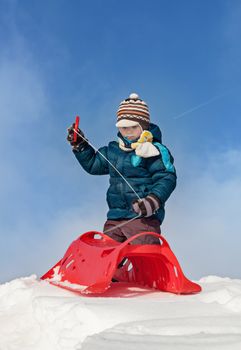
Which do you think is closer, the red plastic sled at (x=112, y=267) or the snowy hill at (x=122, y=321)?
the snowy hill at (x=122, y=321)

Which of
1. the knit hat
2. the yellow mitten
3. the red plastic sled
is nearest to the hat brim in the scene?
the knit hat

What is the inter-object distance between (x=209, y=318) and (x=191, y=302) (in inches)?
23.7

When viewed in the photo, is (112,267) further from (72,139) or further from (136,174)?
(72,139)

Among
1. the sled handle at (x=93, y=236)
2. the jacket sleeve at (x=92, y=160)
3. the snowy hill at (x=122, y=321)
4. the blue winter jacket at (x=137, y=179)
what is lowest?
the snowy hill at (x=122, y=321)

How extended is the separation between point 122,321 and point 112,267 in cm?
87

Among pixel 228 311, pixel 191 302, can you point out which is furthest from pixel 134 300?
pixel 228 311

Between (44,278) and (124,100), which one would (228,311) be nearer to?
(44,278)

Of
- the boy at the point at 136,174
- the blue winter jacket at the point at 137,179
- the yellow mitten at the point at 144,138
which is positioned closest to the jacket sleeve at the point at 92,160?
the boy at the point at 136,174

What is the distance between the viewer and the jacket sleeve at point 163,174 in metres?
4.52

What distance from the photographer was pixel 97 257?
13.3 feet

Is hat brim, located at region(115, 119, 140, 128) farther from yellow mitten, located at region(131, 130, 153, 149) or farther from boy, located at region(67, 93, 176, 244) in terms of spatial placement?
yellow mitten, located at region(131, 130, 153, 149)

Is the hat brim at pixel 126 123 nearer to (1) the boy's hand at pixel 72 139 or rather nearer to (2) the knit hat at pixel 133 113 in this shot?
(2) the knit hat at pixel 133 113

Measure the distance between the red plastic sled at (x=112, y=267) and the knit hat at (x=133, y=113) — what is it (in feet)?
3.85

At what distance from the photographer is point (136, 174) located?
4.68 metres
